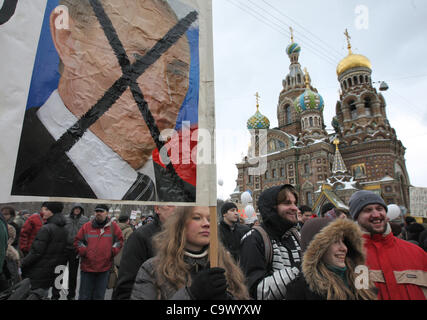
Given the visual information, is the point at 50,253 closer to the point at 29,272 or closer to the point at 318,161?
the point at 29,272

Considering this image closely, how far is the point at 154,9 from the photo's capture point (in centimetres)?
207

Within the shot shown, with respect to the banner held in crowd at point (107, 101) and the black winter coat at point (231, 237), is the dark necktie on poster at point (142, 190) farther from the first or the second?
the black winter coat at point (231, 237)

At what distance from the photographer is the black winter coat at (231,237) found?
4328 millimetres

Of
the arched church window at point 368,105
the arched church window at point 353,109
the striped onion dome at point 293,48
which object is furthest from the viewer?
the striped onion dome at point 293,48

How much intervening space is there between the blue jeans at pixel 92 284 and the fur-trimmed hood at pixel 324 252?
3.64 m

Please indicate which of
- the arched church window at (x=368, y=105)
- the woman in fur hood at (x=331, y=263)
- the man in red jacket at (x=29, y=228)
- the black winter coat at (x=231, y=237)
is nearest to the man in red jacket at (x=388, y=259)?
the woman in fur hood at (x=331, y=263)

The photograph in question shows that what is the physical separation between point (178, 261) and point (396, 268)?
2.04 m

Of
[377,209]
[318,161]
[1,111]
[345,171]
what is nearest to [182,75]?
[1,111]


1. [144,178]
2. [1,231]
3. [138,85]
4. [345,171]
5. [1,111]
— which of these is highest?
[345,171]

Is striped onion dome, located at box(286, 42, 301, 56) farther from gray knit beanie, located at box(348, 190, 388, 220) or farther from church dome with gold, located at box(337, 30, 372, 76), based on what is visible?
gray knit beanie, located at box(348, 190, 388, 220)

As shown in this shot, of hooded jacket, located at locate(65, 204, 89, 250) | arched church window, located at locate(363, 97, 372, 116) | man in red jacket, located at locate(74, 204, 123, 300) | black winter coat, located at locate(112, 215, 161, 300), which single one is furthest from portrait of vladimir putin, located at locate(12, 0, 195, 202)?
arched church window, located at locate(363, 97, 372, 116)

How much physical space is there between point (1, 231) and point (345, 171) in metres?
25.4

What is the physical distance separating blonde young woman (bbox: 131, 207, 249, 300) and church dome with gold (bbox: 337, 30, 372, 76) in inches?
1292

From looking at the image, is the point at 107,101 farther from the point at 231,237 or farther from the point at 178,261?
the point at 231,237
